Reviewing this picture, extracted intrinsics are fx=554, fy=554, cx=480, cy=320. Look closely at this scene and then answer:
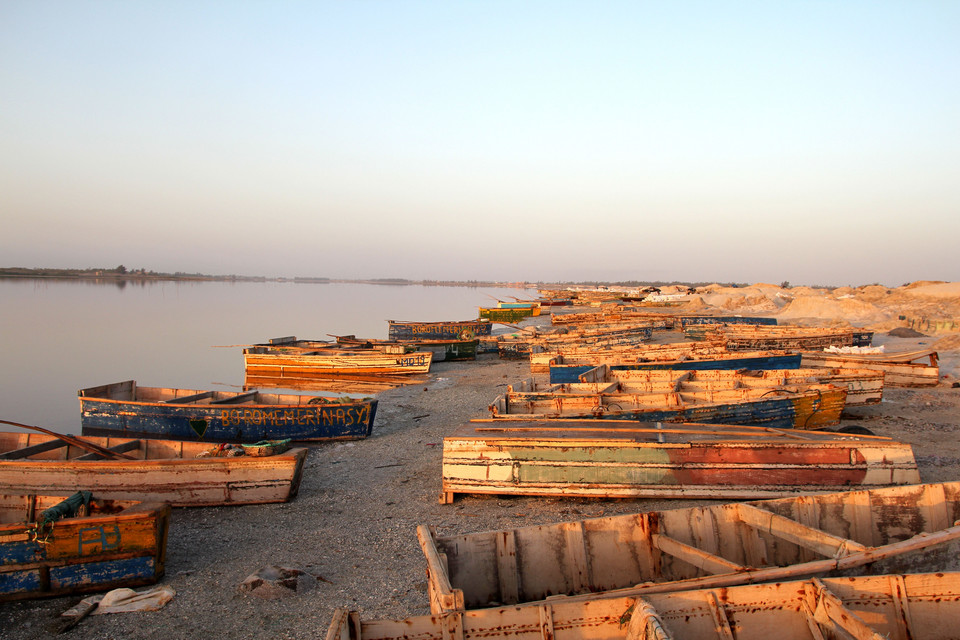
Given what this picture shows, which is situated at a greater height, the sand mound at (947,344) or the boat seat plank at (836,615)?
the sand mound at (947,344)

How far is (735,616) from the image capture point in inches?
185

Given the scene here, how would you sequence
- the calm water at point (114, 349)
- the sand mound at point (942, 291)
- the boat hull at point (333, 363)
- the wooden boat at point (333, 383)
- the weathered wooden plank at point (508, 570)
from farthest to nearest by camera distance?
1. the sand mound at point (942, 291)
2. the boat hull at point (333, 363)
3. the wooden boat at point (333, 383)
4. the calm water at point (114, 349)
5. the weathered wooden plank at point (508, 570)

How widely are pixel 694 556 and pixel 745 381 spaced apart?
38.4ft

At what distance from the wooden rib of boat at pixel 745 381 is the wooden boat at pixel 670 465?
525 cm

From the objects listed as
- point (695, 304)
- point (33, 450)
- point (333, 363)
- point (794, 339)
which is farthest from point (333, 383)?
point (695, 304)

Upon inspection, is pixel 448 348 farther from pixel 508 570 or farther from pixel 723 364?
pixel 508 570

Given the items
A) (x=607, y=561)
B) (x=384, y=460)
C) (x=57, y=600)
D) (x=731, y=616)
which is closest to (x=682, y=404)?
(x=384, y=460)

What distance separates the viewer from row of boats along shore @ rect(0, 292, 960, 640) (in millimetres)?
4719

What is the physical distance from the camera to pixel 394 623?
4387mm

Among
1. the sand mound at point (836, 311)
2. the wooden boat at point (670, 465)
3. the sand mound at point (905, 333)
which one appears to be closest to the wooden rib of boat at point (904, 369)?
the wooden boat at point (670, 465)

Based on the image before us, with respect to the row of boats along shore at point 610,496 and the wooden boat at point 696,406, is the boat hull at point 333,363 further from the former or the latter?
the wooden boat at point 696,406

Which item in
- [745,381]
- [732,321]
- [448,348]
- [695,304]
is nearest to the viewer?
[745,381]

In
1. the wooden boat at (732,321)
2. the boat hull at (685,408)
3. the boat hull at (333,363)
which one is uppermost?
the wooden boat at (732,321)

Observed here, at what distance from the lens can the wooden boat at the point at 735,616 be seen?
4422mm
